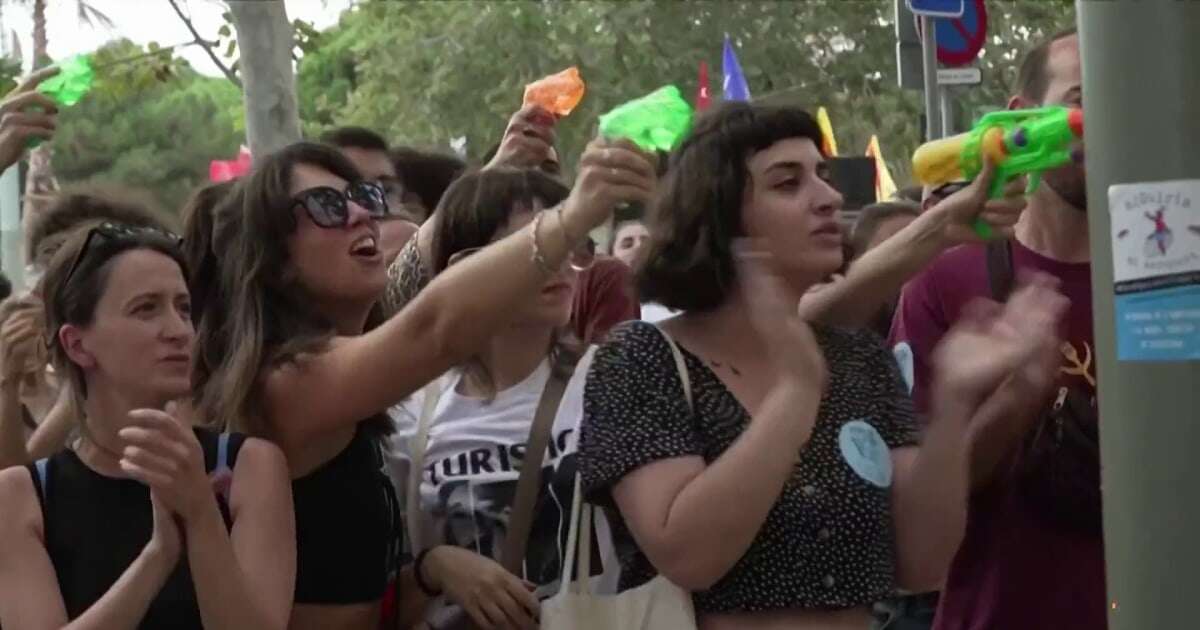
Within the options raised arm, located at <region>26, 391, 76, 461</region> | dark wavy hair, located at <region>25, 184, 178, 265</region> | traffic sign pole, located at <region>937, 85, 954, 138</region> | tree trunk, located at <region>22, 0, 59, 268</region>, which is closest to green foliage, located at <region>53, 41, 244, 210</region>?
traffic sign pole, located at <region>937, 85, 954, 138</region>

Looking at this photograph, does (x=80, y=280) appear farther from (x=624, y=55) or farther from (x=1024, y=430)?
(x=624, y=55)

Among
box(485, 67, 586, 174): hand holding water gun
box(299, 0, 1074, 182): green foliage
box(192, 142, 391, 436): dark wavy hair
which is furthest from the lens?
box(299, 0, 1074, 182): green foliage

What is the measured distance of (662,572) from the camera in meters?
3.64

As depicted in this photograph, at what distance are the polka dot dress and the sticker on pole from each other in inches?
A: 22.7

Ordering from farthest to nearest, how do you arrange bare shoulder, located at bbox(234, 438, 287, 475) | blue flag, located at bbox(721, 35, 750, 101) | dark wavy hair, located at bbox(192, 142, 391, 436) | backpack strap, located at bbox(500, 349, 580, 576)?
blue flag, located at bbox(721, 35, 750, 101), backpack strap, located at bbox(500, 349, 580, 576), dark wavy hair, located at bbox(192, 142, 391, 436), bare shoulder, located at bbox(234, 438, 287, 475)

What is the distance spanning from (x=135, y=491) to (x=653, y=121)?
1.22m

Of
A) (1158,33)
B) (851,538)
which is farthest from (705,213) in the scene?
(1158,33)

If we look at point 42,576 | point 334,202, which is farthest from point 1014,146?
point 42,576

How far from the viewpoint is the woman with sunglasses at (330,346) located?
3.74m

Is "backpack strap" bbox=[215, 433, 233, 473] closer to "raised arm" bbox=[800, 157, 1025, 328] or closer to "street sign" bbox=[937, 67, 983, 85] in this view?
"raised arm" bbox=[800, 157, 1025, 328]

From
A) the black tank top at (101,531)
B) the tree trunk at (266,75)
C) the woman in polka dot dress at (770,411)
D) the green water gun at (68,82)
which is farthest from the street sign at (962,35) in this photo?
the black tank top at (101,531)

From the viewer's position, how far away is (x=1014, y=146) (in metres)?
4.20

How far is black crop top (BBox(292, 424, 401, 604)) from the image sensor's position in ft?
13.4

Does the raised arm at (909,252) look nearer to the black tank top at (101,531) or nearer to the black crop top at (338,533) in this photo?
the black crop top at (338,533)
